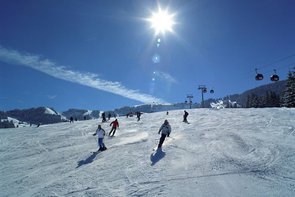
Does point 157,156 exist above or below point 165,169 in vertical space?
above

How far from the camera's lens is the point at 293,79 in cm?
6962

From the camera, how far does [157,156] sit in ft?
52.9

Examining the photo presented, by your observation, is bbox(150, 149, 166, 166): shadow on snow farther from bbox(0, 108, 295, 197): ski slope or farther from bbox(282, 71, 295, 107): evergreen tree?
bbox(282, 71, 295, 107): evergreen tree

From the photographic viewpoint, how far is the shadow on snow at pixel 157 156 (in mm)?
15146

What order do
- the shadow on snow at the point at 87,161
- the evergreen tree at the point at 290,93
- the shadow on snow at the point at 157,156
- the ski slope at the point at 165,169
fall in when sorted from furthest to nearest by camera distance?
1. the evergreen tree at the point at 290,93
2. the shadow on snow at the point at 87,161
3. the shadow on snow at the point at 157,156
4. the ski slope at the point at 165,169

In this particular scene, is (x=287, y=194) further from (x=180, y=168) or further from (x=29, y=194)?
(x=29, y=194)

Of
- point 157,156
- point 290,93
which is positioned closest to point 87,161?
point 157,156

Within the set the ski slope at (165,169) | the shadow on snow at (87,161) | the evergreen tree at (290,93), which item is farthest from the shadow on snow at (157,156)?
the evergreen tree at (290,93)

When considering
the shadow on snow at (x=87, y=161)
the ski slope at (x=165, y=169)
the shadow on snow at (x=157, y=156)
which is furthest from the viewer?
the shadow on snow at (x=87, y=161)

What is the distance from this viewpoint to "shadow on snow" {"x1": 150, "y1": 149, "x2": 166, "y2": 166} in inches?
596

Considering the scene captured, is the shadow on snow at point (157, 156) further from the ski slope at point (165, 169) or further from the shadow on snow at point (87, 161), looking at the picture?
the shadow on snow at point (87, 161)

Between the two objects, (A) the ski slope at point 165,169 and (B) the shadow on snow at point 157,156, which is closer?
(A) the ski slope at point 165,169

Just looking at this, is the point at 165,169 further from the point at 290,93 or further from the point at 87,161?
the point at 290,93

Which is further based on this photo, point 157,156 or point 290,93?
point 290,93
